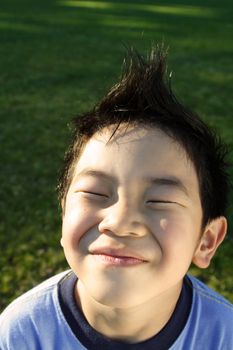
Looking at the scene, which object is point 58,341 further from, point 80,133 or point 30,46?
point 30,46

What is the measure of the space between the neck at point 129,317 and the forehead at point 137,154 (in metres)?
0.44

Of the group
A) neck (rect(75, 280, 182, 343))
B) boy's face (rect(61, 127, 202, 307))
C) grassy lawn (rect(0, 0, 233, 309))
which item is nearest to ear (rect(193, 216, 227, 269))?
neck (rect(75, 280, 182, 343))

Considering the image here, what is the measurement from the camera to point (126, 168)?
1932 millimetres

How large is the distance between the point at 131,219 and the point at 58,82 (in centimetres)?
889

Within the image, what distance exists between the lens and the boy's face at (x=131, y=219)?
1.87 m

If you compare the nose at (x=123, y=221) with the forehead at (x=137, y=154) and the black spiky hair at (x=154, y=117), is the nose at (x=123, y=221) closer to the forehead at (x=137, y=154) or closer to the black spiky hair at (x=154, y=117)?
the forehead at (x=137, y=154)

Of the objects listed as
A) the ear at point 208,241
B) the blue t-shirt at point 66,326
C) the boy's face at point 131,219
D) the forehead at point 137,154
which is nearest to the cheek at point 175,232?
the boy's face at point 131,219

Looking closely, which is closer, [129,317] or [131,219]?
[131,219]

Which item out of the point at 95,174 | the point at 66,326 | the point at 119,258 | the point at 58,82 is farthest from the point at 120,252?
the point at 58,82

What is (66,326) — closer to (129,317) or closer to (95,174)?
(129,317)

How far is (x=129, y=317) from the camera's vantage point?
2.13m

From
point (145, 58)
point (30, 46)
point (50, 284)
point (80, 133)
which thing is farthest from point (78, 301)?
point (30, 46)

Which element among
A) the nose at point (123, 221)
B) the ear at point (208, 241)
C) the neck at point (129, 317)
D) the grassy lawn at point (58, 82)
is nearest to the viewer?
the nose at point (123, 221)

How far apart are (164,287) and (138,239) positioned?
8.3 inches
